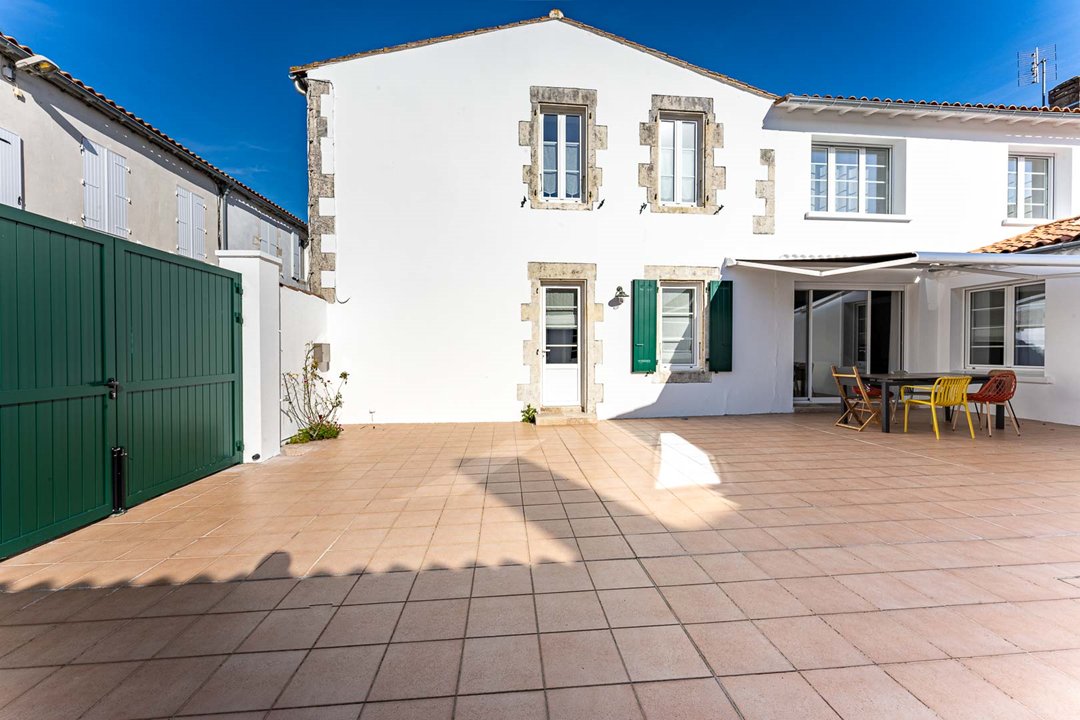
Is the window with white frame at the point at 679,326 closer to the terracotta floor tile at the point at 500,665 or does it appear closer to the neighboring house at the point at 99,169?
the terracotta floor tile at the point at 500,665

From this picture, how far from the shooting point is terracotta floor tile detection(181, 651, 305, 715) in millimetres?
1551

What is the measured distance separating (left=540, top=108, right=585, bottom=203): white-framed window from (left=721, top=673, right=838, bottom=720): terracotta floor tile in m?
6.76

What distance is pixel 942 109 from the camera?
25.1ft

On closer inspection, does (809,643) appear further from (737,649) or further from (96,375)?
(96,375)

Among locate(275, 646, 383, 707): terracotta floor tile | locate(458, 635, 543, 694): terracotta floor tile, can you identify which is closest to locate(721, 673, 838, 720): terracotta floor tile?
locate(458, 635, 543, 694): terracotta floor tile

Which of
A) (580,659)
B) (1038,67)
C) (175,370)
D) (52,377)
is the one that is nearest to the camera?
(580,659)

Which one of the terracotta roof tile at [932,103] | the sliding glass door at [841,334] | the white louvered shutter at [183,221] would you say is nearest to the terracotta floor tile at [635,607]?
the sliding glass door at [841,334]

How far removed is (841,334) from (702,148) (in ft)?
14.7

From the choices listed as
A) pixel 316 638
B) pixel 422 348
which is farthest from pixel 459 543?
pixel 422 348

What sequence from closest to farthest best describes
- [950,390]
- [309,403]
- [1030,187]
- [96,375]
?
[96,375], [950,390], [309,403], [1030,187]

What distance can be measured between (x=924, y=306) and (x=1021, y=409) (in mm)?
2078

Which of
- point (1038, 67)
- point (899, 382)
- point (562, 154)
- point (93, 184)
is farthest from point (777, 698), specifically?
point (1038, 67)

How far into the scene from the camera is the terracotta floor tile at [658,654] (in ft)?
5.52

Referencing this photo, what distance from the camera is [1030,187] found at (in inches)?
330
